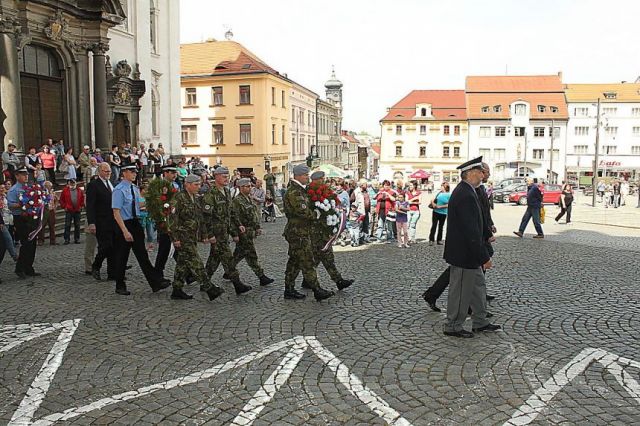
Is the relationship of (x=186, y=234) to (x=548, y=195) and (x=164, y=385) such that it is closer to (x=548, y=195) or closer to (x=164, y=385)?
(x=164, y=385)

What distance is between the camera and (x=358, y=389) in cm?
548

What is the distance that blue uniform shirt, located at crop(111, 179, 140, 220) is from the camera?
9.04 m

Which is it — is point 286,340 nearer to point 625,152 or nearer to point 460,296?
point 460,296

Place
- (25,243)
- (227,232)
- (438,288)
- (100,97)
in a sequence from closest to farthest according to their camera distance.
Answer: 1. (438,288)
2. (227,232)
3. (25,243)
4. (100,97)

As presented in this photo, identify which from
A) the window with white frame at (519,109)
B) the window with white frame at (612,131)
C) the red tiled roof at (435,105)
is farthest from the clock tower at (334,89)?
the window with white frame at (612,131)

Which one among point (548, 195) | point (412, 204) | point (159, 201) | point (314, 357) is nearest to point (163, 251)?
point (159, 201)

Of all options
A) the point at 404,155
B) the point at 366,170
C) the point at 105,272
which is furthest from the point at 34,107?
the point at 366,170

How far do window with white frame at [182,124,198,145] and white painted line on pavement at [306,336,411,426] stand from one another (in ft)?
161

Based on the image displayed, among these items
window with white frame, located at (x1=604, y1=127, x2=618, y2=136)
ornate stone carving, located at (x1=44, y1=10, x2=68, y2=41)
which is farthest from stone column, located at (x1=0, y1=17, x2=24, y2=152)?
window with white frame, located at (x1=604, y1=127, x2=618, y2=136)

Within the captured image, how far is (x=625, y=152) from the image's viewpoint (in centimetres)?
8019

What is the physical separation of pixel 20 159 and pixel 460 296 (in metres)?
15.9

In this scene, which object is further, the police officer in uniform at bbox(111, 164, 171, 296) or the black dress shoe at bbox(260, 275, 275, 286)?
the black dress shoe at bbox(260, 275, 275, 286)

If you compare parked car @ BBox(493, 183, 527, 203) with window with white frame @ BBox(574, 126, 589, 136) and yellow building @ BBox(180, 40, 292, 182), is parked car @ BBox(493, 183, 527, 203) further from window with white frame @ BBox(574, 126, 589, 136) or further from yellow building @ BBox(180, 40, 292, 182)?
window with white frame @ BBox(574, 126, 589, 136)

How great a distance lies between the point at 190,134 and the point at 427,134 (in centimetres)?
3424
